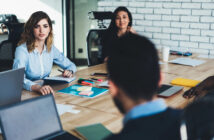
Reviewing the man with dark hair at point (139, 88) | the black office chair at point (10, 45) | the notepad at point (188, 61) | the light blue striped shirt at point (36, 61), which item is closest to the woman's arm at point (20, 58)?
the light blue striped shirt at point (36, 61)

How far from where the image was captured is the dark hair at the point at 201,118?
707 millimetres

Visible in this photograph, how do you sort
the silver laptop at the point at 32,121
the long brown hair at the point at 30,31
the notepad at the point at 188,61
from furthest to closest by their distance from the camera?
1. the notepad at the point at 188,61
2. the long brown hair at the point at 30,31
3. the silver laptop at the point at 32,121

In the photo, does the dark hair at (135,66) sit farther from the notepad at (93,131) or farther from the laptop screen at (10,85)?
the laptop screen at (10,85)

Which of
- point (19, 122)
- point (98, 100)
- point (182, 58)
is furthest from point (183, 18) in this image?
point (19, 122)

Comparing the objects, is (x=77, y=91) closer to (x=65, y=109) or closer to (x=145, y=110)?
(x=65, y=109)

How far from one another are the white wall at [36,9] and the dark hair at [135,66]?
14.2 ft

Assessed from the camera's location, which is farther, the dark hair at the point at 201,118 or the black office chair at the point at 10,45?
the black office chair at the point at 10,45

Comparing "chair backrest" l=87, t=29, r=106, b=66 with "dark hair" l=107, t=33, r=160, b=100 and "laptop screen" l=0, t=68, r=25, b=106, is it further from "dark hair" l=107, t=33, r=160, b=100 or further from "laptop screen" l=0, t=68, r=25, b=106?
"dark hair" l=107, t=33, r=160, b=100

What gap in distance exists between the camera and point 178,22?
3.42m

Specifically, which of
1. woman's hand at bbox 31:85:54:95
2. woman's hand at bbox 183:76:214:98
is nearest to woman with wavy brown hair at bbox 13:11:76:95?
woman's hand at bbox 31:85:54:95

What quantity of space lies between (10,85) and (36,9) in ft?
12.4

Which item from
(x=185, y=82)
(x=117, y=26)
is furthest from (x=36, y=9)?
(x=185, y=82)

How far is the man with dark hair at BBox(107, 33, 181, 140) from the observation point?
25.2 inches

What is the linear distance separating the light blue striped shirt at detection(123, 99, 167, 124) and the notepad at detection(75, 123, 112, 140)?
1.67ft
